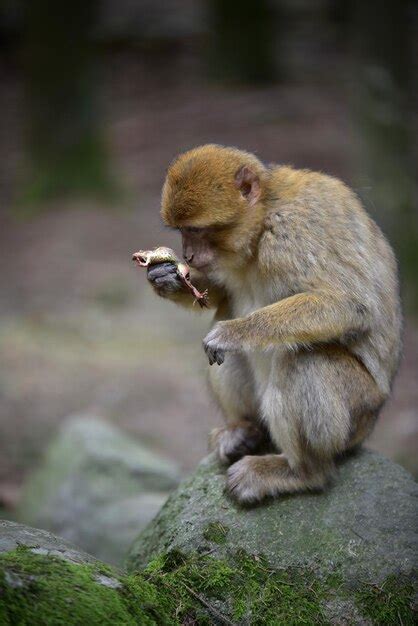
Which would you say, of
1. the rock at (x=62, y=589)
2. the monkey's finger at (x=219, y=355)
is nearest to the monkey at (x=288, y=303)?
the monkey's finger at (x=219, y=355)

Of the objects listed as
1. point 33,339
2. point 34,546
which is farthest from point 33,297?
point 34,546

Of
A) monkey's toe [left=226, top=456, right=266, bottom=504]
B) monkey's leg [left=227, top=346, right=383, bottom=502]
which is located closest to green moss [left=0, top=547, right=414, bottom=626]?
monkey's toe [left=226, top=456, right=266, bottom=504]

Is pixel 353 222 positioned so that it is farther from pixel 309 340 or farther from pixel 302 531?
pixel 302 531

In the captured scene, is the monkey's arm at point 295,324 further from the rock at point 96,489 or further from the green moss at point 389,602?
the rock at point 96,489

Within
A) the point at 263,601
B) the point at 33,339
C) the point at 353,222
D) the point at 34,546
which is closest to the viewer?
the point at 34,546

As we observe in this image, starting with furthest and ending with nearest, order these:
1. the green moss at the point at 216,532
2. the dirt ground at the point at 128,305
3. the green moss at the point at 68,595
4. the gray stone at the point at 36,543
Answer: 1. the dirt ground at the point at 128,305
2. the green moss at the point at 216,532
3. the gray stone at the point at 36,543
4. the green moss at the point at 68,595

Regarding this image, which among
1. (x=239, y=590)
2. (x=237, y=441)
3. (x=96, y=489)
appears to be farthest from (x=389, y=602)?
(x=96, y=489)

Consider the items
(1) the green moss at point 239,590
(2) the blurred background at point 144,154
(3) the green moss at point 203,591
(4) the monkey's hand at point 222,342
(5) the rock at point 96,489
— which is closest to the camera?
(3) the green moss at point 203,591
